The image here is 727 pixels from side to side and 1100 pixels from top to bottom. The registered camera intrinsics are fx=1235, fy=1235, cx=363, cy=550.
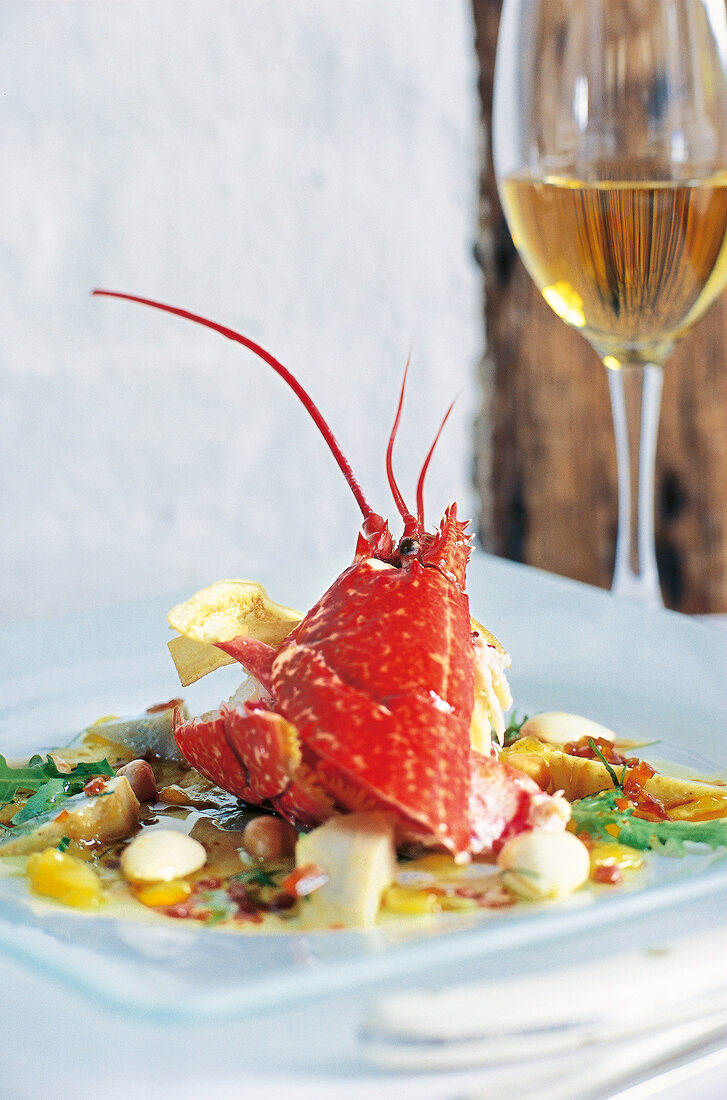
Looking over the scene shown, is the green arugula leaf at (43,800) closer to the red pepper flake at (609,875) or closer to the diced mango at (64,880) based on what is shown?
the diced mango at (64,880)

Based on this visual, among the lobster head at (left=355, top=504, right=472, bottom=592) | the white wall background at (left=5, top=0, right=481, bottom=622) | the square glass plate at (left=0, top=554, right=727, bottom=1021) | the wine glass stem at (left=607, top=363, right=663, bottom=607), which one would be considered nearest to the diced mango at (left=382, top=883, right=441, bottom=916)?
the square glass plate at (left=0, top=554, right=727, bottom=1021)

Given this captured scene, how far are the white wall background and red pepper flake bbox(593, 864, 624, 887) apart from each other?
1.76 meters

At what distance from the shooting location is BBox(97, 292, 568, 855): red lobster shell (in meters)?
0.87

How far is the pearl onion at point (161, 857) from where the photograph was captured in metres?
0.85

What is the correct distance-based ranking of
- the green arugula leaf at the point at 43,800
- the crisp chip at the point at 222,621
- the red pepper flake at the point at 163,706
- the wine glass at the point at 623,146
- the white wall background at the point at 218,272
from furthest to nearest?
the white wall background at the point at 218,272, the wine glass at the point at 623,146, the red pepper flake at the point at 163,706, the crisp chip at the point at 222,621, the green arugula leaf at the point at 43,800

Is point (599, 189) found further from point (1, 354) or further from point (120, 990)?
point (1, 354)

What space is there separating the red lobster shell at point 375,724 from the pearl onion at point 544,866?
0.15 feet

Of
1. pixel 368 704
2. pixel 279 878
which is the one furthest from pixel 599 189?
pixel 279 878

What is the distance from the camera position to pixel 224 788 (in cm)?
102

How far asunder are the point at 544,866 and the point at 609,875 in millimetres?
53

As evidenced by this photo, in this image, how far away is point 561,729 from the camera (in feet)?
3.75

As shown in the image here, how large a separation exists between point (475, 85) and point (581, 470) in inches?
33.9

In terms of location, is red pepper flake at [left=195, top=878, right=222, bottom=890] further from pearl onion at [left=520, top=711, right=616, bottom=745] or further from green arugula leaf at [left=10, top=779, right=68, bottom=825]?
pearl onion at [left=520, top=711, right=616, bottom=745]

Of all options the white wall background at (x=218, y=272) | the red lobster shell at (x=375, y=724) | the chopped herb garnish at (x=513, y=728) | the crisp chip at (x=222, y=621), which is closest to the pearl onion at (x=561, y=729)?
the chopped herb garnish at (x=513, y=728)
